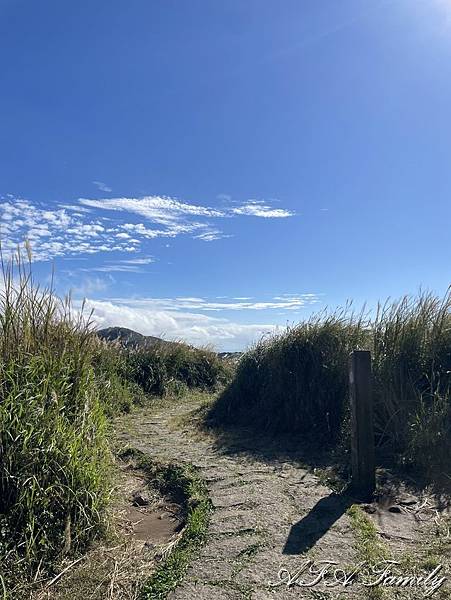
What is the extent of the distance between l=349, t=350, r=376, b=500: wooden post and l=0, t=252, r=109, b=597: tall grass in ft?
6.33

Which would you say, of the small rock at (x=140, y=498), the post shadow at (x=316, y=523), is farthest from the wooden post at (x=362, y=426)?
the small rock at (x=140, y=498)

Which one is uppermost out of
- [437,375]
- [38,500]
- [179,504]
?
[437,375]

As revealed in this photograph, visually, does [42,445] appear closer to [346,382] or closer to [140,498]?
[140,498]

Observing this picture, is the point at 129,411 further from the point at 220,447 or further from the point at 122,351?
the point at 220,447

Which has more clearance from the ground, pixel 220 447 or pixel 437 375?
pixel 437 375

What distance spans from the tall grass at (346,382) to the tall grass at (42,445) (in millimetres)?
2953

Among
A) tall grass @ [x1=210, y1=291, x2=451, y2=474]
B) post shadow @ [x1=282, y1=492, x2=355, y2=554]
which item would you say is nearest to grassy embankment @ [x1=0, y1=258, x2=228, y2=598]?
post shadow @ [x1=282, y1=492, x2=355, y2=554]

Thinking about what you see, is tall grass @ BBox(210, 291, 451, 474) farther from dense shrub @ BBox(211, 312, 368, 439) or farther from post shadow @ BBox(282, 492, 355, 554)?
post shadow @ BBox(282, 492, 355, 554)

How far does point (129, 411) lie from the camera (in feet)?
29.7

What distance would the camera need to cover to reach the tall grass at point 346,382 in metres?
5.01

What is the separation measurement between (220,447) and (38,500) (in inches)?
129

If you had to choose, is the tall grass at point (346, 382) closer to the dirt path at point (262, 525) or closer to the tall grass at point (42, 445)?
the dirt path at point (262, 525)

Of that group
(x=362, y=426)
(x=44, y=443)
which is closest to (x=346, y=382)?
(x=362, y=426)

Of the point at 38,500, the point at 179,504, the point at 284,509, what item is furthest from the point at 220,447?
the point at 38,500
